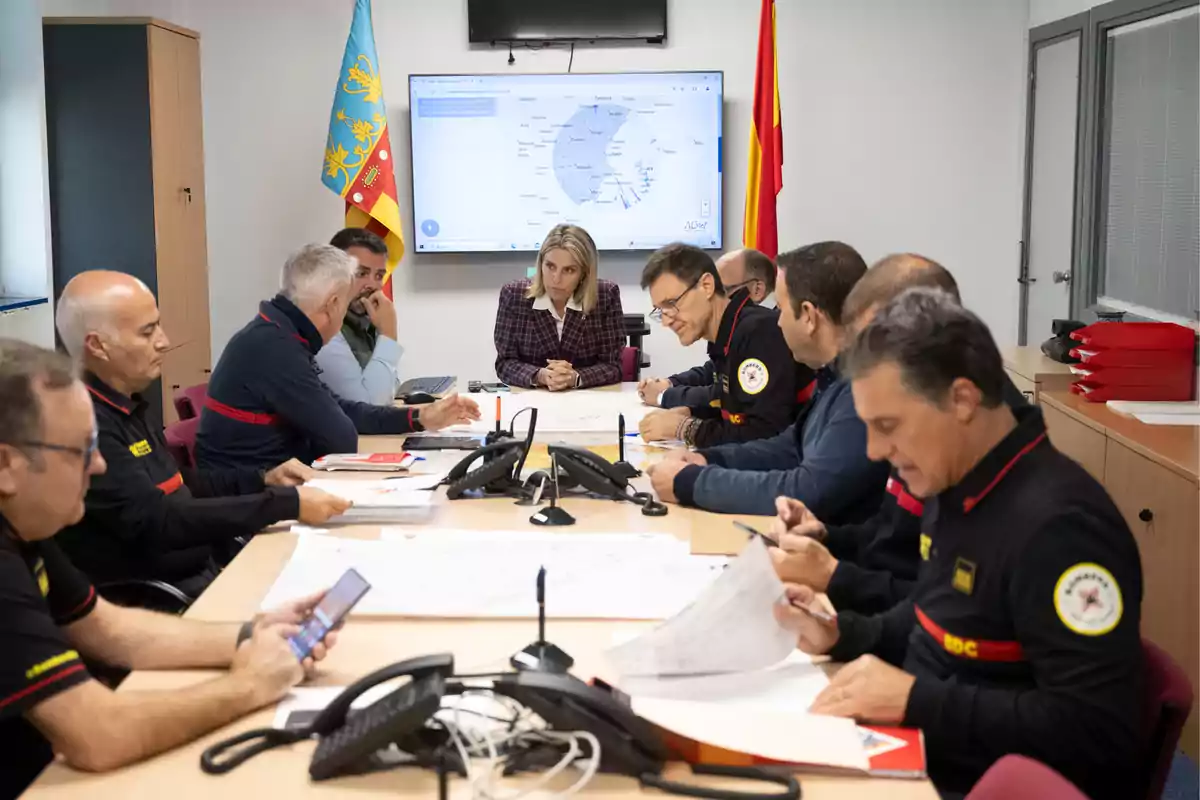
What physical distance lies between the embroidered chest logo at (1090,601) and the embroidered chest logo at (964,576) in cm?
15

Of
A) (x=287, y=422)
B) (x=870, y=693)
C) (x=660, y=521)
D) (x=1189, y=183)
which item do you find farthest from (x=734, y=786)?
(x=1189, y=183)

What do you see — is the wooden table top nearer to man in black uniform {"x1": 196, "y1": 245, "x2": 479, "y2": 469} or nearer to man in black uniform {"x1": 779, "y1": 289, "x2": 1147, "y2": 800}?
man in black uniform {"x1": 779, "y1": 289, "x2": 1147, "y2": 800}

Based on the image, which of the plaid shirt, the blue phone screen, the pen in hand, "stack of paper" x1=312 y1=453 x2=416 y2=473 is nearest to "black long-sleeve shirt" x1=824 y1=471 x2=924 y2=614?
the pen in hand

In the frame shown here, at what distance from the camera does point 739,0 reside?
6625 millimetres

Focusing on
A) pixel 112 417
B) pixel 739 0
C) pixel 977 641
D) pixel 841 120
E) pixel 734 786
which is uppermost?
pixel 739 0

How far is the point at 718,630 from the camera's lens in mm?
1773

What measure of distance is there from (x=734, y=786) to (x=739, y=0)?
5.75m

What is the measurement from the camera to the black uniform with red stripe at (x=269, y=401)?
3.50m

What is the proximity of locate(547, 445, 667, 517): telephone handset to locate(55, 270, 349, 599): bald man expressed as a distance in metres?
0.57

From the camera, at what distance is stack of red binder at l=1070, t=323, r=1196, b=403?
4.27 metres

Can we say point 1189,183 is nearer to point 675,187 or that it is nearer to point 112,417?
point 675,187

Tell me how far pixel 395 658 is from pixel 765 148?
4.88 meters

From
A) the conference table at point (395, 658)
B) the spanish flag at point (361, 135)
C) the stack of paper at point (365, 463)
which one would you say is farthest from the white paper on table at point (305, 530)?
the spanish flag at point (361, 135)

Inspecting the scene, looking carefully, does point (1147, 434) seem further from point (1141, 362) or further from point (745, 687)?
point (745, 687)
